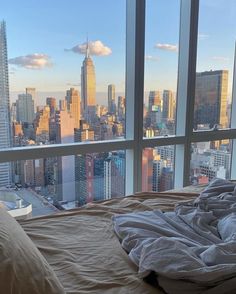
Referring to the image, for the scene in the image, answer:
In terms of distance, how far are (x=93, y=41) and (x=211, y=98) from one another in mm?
1438

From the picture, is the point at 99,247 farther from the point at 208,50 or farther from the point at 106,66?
the point at 208,50

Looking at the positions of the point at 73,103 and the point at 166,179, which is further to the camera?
the point at 166,179

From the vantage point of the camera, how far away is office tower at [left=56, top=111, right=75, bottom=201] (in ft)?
8.98

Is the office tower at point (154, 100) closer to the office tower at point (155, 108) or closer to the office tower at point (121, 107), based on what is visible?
the office tower at point (155, 108)

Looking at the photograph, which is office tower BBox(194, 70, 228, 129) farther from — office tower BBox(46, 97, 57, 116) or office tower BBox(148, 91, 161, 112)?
office tower BBox(46, 97, 57, 116)

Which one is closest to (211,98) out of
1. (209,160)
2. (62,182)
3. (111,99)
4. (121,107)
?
(209,160)

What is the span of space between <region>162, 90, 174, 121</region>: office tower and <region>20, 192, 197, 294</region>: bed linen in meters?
1.44

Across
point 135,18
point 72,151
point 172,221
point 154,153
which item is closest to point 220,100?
point 154,153

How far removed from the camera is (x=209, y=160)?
361cm

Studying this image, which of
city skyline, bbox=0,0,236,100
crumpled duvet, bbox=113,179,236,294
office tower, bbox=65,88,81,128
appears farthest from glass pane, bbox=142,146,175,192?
crumpled duvet, bbox=113,179,236,294

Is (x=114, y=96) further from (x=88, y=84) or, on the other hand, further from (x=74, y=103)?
(x=74, y=103)

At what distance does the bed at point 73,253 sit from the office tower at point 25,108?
1.12 meters

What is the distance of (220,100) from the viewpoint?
11.6ft

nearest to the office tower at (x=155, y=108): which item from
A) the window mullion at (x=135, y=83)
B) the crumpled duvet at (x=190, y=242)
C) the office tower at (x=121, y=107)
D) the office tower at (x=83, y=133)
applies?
the window mullion at (x=135, y=83)
